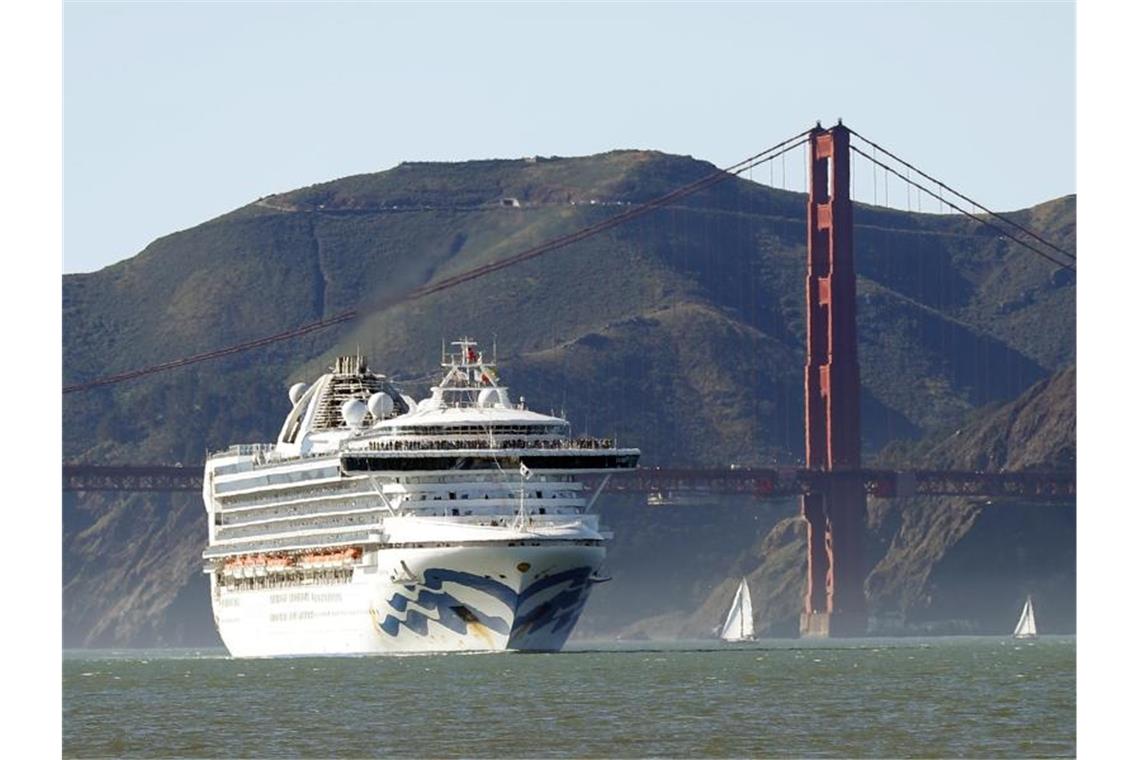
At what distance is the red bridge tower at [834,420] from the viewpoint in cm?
17225

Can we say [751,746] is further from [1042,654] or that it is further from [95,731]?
[1042,654]

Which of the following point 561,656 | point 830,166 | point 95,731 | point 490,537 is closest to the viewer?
point 95,731

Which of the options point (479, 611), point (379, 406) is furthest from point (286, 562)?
point (479, 611)

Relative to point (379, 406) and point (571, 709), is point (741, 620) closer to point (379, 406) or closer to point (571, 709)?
point (379, 406)

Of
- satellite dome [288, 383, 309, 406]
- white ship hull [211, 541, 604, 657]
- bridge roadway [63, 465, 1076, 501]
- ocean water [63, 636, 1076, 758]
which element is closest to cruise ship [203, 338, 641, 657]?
white ship hull [211, 541, 604, 657]

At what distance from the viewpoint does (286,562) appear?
359 feet

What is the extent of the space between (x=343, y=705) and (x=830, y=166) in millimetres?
116660

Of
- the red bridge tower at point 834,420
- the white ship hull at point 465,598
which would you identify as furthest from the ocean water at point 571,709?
the red bridge tower at point 834,420

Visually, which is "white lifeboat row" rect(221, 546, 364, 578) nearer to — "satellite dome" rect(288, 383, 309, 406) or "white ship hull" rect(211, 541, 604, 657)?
"white ship hull" rect(211, 541, 604, 657)

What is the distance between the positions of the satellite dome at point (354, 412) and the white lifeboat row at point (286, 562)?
527 cm

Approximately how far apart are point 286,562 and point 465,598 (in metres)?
14.9

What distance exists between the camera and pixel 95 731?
223 ft
